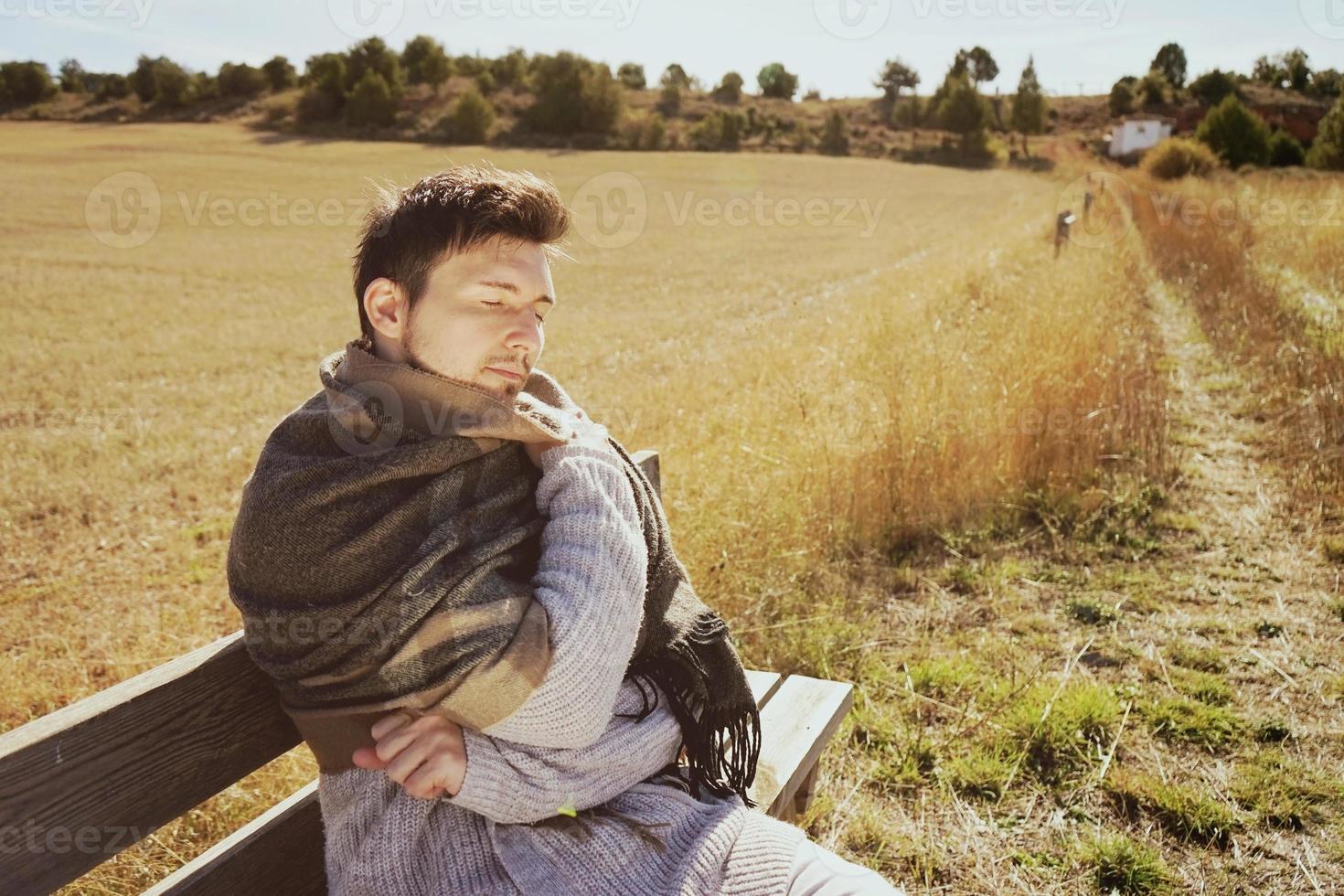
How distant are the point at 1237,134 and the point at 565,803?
41.8 m

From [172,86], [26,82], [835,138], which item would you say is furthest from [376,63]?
[835,138]

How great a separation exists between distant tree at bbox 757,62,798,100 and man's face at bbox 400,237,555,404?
91317mm

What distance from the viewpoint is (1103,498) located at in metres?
4.71

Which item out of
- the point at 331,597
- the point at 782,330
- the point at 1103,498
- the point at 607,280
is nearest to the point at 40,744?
the point at 331,597

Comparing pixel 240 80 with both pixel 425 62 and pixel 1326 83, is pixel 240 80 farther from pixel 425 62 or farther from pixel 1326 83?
pixel 1326 83

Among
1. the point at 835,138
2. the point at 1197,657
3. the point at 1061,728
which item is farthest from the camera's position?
the point at 835,138

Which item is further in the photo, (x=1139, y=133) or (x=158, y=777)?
(x=1139, y=133)

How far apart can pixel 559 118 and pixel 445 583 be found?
5682 centimetres

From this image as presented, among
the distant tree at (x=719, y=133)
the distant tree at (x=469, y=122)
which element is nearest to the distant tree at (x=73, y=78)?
the distant tree at (x=469, y=122)

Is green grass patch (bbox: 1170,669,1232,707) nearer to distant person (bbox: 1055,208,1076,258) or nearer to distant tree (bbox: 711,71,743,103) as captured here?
distant person (bbox: 1055,208,1076,258)

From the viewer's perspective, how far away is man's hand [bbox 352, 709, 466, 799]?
1418 millimetres

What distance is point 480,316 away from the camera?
5.29 feet

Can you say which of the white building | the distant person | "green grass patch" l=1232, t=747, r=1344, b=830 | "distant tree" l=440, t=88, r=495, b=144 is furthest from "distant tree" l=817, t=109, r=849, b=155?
"green grass patch" l=1232, t=747, r=1344, b=830

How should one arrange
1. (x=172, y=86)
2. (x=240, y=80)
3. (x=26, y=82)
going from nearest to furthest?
(x=26, y=82)
(x=172, y=86)
(x=240, y=80)
